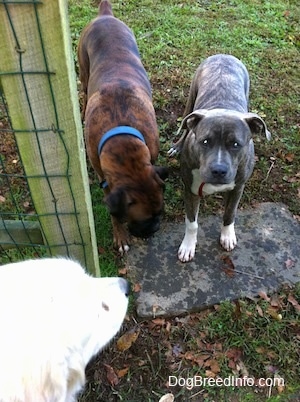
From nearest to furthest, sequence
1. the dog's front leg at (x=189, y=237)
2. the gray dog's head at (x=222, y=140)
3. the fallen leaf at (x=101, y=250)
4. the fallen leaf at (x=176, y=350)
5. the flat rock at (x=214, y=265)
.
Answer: the gray dog's head at (x=222, y=140) → the fallen leaf at (x=176, y=350) → the flat rock at (x=214, y=265) → the dog's front leg at (x=189, y=237) → the fallen leaf at (x=101, y=250)

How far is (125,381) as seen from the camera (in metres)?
2.89

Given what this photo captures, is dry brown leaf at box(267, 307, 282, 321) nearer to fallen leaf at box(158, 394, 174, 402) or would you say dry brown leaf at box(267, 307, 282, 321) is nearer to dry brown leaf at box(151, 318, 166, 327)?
dry brown leaf at box(151, 318, 166, 327)

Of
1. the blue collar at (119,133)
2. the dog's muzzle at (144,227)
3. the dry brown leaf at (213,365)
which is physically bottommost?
the dry brown leaf at (213,365)

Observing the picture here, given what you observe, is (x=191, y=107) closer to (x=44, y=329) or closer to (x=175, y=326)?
(x=175, y=326)

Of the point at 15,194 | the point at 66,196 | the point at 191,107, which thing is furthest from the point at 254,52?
the point at 66,196

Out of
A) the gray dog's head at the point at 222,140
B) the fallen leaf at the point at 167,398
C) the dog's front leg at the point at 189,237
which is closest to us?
the fallen leaf at the point at 167,398

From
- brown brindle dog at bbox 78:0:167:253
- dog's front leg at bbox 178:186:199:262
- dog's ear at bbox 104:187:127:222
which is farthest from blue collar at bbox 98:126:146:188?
dog's front leg at bbox 178:186:199:262

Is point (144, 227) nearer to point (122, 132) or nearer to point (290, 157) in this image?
point (122, 132)

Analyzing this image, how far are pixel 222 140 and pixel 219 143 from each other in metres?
0.03

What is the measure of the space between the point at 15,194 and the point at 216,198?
192 centimetres

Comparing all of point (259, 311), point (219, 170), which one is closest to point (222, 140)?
point (219, 170)

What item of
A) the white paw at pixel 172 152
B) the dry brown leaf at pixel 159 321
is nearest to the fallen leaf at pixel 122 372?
the dry brown leaf at pixel 159 321

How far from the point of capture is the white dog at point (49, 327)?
161cm

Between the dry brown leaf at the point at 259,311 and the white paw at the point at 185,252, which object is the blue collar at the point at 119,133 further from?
the dry brown leaf at the point at 259,311
